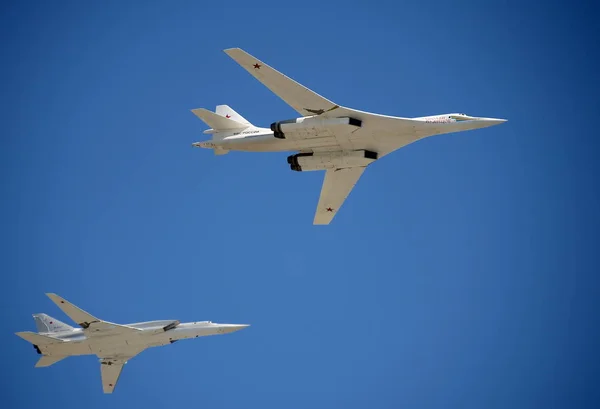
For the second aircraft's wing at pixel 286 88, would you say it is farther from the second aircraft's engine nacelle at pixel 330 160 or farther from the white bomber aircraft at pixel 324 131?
the second aircraft's engine nacelle at pixel 330 160

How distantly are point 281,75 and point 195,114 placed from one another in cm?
670

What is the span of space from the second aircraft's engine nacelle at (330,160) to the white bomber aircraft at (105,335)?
11582 millimetres

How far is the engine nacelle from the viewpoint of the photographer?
Result: 37.0 m

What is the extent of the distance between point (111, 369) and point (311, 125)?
918 inches

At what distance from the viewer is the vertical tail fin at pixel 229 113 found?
41.2 metres

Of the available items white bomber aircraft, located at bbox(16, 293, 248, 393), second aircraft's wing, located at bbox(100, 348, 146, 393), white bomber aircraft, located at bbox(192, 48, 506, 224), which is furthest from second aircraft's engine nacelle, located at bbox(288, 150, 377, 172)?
second aircraft's wing, located at bbox(100, 348, 146, 393)

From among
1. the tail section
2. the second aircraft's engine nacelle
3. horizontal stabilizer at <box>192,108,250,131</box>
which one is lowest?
the tail section

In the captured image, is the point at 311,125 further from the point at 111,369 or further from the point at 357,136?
the point at 111,369

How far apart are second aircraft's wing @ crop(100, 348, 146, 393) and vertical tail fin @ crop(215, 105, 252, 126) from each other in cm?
1777

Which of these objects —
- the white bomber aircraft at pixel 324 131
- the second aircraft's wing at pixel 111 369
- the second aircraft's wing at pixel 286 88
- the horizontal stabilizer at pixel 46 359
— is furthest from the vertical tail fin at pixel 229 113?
the horizontal stabilizer at pixel 46 359

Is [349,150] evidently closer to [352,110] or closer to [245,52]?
[352,110]

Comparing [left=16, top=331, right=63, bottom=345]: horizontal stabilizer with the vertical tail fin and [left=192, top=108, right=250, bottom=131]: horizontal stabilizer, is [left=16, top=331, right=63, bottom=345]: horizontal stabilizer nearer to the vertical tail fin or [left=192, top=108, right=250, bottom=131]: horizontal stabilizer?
[left=192, top=108, right=250, bottom=131]: horizontal stabilizer

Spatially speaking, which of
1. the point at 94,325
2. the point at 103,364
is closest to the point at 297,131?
the point at 94,325

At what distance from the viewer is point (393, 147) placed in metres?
39.0
